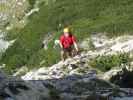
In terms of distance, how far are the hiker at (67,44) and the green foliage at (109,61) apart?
1152 mm

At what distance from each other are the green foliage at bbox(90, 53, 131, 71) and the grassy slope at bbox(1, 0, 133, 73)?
392 centimetres

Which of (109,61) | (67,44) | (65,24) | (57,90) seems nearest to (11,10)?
(65,24)

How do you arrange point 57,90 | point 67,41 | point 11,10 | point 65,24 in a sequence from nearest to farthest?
point 57,90
point 67,41
point 65,24
point 11,10

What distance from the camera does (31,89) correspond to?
1758 cm

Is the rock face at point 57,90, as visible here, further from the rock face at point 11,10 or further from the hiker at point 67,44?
the rock face at point 11,10

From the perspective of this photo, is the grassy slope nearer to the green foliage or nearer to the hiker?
the hiker

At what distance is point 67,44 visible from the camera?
1110 inches

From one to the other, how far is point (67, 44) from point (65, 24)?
10.9m

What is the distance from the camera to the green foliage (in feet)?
89.4

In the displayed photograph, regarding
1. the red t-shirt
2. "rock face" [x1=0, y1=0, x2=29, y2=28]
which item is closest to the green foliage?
the red t-shirt

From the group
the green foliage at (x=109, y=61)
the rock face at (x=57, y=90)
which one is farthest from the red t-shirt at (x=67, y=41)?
the rock face at (x=57, y=90)

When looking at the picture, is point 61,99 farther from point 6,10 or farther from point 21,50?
point 6,10

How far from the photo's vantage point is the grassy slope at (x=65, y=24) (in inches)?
1341

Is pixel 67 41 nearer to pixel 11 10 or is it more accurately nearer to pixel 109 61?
pixel 109 61
